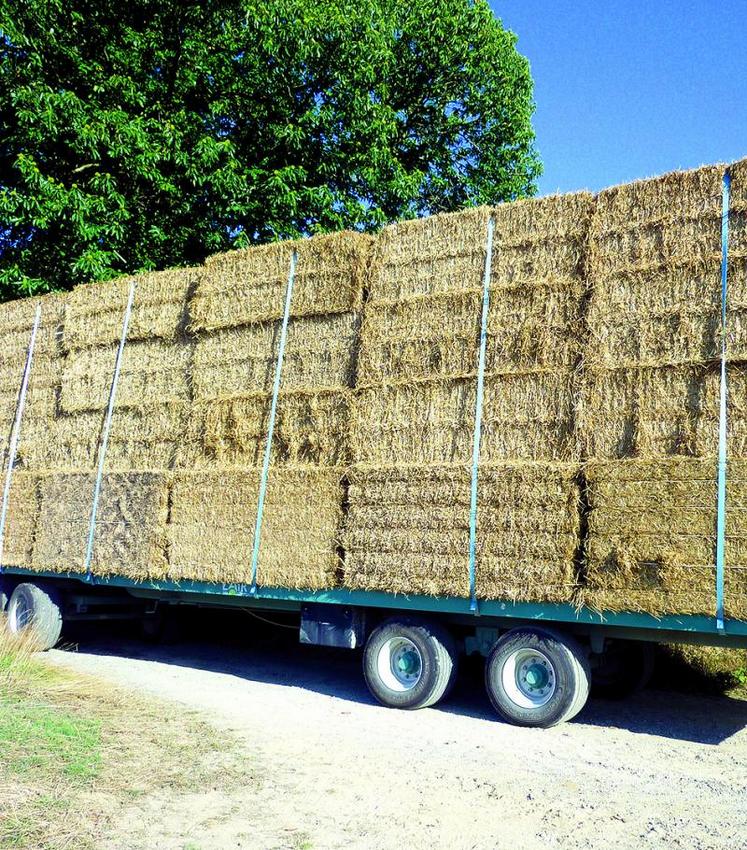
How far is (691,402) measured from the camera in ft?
21.9

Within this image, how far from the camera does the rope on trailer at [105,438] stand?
10414mm

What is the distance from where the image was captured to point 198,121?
16266 millimetres

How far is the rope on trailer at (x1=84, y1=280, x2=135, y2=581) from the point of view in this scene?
10.4m

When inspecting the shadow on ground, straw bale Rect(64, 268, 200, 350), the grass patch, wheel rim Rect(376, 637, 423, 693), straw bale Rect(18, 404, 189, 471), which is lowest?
the grass patch

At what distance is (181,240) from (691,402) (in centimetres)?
1220

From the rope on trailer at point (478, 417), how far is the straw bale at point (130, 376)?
3756 millimetres

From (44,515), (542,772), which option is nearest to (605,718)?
(542,772)

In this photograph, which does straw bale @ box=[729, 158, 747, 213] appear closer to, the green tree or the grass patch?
the grass patch

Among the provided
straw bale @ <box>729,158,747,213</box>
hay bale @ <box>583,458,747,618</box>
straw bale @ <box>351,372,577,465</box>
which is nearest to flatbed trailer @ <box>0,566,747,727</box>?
hay bale @ <box>583,458,747,618</box>

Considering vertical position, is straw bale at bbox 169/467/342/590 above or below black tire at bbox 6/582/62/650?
above

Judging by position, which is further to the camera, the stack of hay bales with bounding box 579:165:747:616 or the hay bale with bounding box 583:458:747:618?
the stack of hay bales with bounding box 579:165:747:616

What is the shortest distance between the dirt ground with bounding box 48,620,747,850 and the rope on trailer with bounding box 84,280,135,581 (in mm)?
1485

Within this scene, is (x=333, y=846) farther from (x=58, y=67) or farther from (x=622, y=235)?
(x=58, y=67)

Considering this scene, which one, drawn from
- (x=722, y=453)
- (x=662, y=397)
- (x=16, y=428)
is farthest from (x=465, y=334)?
(x=16, y=428)
